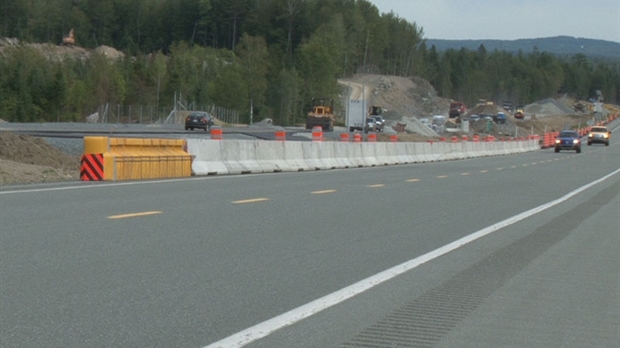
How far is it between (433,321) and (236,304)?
5.32ft

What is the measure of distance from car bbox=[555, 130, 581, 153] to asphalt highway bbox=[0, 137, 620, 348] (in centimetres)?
5745

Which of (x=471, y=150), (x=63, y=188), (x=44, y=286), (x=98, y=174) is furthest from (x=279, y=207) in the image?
(x=471, y=150)

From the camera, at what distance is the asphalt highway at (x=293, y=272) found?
775 centimetres

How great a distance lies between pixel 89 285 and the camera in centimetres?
912

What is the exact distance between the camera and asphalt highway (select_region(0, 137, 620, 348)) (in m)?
7.75

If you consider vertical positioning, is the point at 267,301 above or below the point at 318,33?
below

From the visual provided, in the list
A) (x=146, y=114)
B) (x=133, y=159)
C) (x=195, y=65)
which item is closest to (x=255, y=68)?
(x=195, y=65)

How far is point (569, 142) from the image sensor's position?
249 ft

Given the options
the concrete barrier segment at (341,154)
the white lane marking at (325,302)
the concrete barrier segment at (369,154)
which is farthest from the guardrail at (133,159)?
the concrete barrier segment at (369,154)

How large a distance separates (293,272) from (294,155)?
21784 millimetres

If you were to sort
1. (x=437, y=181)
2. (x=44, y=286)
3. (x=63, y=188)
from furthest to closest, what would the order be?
(x=437, y=181)
(x=63, y=188)
(x=44, y=286)

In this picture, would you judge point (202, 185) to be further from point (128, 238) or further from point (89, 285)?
point (89, 285)

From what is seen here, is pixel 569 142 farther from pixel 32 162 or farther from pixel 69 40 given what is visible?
pixel 69 40

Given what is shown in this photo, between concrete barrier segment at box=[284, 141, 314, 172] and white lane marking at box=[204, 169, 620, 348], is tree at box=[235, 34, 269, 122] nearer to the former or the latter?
concrete barrier segment at box=[284, 141, 314, 172]
